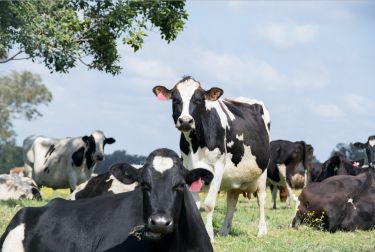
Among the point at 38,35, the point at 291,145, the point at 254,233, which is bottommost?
the point at 254,233

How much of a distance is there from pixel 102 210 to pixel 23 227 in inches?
43.5

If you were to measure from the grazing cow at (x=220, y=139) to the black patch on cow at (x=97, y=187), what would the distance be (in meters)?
1.78

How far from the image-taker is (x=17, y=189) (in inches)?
967

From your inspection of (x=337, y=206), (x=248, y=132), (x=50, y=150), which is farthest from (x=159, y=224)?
(x=50, y=150)

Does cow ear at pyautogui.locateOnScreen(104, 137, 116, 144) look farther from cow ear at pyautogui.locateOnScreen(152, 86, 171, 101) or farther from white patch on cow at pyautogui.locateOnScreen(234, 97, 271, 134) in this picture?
cow ear at pyautogui.locateOnScreen(152, 86, 171, 101)

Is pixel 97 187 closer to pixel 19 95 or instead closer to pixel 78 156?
pixel 78 156

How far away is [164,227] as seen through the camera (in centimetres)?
772

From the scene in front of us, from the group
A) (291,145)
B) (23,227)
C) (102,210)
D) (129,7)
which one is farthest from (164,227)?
(291,145)

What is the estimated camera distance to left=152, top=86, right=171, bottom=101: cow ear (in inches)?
551

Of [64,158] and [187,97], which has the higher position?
[187,97]

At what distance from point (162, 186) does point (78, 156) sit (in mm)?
20417

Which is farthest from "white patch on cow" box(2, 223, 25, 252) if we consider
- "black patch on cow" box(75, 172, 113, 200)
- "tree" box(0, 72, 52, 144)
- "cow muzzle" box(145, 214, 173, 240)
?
"tree" box(0, 72, 52, 144)

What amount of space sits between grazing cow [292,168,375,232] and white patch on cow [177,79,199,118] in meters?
4.32

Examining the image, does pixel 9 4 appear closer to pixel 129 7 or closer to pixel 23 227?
pixel 129 7
